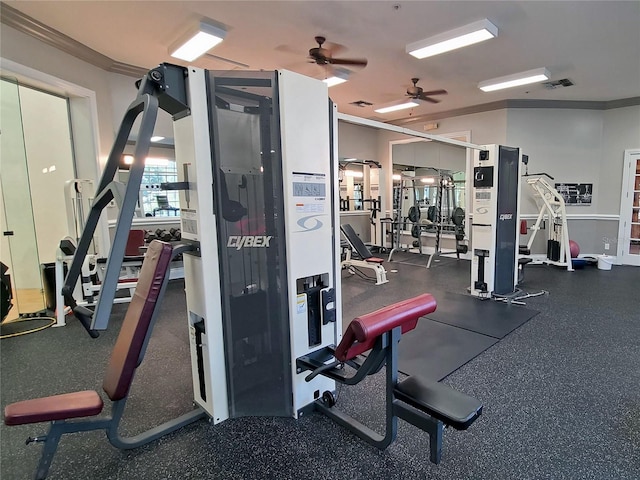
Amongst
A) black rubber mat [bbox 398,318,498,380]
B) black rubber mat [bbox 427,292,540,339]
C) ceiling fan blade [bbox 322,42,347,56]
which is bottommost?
black rubber mat [bbox 427,292,540,339]

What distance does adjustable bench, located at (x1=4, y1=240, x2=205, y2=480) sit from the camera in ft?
5.29

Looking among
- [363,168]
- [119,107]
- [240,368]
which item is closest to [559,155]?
[363,168]

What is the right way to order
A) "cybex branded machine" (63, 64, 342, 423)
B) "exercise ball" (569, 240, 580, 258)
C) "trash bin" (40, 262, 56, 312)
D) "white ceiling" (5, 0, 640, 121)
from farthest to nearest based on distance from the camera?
"exercise ball" (569, 240, 580, 258) → "trash bin" (40, 262, 56, 312) → "white ceiling" (5, 0, 640, 121) → "cybex branded machine" (63, 64, 342, 423)

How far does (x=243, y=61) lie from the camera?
4.75 meters

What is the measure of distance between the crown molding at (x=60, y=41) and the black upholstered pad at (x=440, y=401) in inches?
187

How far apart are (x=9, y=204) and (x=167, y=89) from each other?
153 inches

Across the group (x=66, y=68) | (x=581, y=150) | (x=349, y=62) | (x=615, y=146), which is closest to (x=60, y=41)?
(x=66, y=68)

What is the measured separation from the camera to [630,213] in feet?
21.5

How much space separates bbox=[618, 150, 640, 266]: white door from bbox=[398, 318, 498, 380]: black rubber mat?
17.7 ft

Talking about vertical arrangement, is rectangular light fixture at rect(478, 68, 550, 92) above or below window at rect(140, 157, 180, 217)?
above

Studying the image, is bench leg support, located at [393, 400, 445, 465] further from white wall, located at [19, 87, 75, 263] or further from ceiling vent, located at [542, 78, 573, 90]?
ceiling vent, located at [542, 78, 573, 90]

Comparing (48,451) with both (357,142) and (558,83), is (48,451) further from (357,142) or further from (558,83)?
(357,142)

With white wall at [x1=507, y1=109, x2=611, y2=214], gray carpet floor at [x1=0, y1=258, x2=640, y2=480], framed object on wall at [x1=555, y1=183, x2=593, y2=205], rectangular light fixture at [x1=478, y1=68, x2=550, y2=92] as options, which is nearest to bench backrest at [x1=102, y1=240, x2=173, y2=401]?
gray carpet floor at [x1=0, y1=258, x2=640, y2=480]

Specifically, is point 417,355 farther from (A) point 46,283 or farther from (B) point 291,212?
(A) point 46,283
